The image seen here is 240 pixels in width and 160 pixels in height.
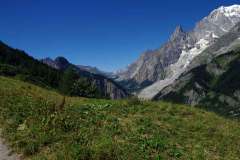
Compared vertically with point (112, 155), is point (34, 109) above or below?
above

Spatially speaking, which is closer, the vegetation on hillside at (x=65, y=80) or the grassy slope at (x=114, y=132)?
the grassy slope at (x=114, y=132)

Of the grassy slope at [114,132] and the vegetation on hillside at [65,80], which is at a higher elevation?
the vegetation on hillside at [65,80]

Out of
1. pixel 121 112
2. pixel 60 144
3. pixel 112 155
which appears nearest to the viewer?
pixel 112 155

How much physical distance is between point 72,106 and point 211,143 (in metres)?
11.0

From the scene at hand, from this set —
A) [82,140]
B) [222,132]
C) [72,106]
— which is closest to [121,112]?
[72,106]

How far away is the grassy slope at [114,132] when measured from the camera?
56.1 ft

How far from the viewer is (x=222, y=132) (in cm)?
2345

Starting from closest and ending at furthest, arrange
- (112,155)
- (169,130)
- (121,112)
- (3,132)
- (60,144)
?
(112,155), (60,144), (3,132), (169,130), (121,112)

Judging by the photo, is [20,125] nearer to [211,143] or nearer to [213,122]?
[211,143]

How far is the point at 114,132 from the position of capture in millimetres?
20094

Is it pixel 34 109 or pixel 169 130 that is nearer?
pixel 169 130

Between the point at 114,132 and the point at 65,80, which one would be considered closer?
the point at 114,132

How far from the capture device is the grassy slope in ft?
56.1

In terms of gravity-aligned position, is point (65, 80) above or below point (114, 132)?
above
